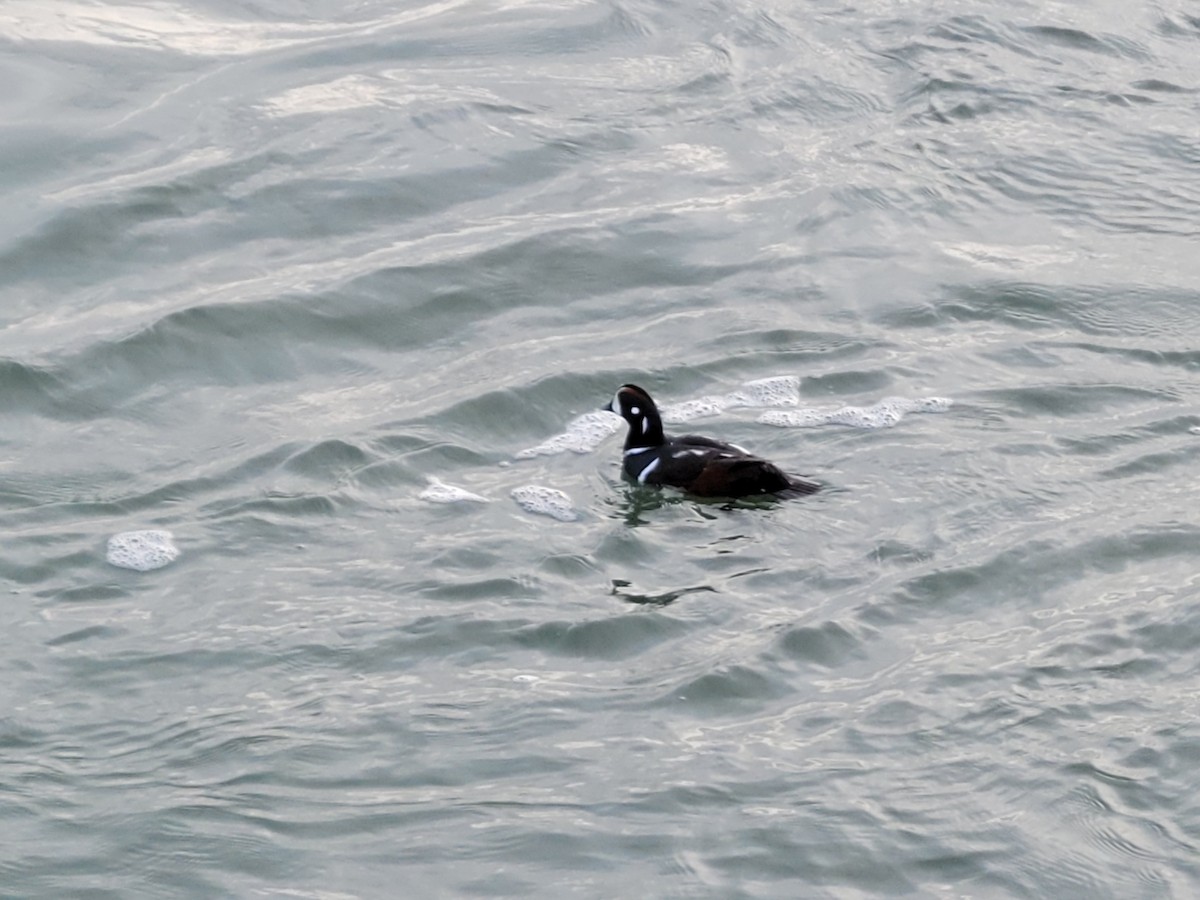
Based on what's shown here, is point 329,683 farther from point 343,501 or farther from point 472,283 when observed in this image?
point 472,283

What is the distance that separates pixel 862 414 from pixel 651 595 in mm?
2247

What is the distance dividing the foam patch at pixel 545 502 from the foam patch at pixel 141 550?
1.63m

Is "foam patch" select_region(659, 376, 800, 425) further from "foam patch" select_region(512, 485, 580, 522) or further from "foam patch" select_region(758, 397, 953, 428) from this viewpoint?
"foam patch" select_region(512, 485, 580, 522)

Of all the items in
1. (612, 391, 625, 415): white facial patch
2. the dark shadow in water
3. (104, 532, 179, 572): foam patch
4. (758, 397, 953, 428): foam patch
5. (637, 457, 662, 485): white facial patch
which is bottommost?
the dark shadow in water

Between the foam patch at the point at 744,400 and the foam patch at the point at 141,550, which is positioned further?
the foam patch at the point at 744,400

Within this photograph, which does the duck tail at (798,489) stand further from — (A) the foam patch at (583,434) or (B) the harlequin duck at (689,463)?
(A) the foam patch at (583,434)

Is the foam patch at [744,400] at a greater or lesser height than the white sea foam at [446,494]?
greater

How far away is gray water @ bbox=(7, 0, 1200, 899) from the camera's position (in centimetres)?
584

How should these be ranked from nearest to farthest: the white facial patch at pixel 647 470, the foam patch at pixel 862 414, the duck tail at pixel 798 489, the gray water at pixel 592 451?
the gray water at pixel 592 451 → the duck tail at pixel 798 489 → the white facial patch at pixel 647 470 → the foam patch at pixel 862 414

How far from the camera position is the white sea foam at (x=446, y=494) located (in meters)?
8.29

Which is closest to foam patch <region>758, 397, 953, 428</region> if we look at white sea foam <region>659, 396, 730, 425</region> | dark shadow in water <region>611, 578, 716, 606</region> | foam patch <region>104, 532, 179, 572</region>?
white sea foam <region>659, 396, 730, 425</region>

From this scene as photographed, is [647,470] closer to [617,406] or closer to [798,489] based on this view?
[617,406]

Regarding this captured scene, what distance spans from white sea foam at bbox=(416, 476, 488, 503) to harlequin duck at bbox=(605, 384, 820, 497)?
98cm

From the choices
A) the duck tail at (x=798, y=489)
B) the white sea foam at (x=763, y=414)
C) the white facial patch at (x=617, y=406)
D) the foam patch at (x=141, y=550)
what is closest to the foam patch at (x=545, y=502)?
the white sea foam at (x=763, y=414)
